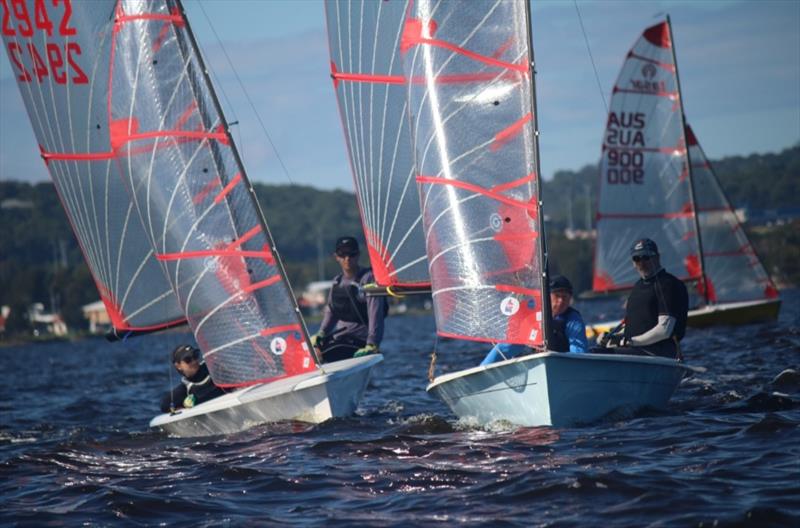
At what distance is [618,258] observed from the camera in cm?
2802

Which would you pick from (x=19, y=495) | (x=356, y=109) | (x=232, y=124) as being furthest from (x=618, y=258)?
(x=19, y=495)

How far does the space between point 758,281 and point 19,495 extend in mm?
20655

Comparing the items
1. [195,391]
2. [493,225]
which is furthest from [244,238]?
[493,225]

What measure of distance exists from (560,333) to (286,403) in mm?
2952

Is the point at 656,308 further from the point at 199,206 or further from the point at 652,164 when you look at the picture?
the point at 652,164

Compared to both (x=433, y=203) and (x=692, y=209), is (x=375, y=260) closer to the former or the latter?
(x=433, y=203)

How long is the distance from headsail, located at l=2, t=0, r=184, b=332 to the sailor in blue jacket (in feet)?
18.8

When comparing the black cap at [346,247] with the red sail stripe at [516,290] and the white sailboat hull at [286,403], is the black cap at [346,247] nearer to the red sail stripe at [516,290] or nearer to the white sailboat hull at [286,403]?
the white sailboat hull at [286,403]

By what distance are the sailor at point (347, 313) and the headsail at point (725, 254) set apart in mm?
14452

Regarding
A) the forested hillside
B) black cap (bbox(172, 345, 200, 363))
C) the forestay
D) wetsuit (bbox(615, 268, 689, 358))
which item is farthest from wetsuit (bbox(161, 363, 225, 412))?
the forested hillside

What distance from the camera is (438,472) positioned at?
929cm

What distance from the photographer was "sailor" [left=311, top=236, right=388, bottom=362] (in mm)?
14328

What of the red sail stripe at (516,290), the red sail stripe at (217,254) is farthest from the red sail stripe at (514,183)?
Result: the red sail stripe at (217,254)

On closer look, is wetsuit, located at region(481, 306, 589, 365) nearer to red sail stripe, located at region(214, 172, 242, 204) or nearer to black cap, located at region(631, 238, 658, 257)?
black cap, located at region(631, 238, 658, 257)
